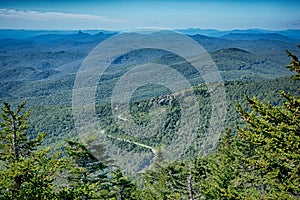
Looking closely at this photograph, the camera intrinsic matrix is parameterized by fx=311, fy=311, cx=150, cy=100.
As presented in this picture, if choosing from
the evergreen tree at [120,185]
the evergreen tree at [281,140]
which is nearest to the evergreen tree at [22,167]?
the evergreen tree at [281,140]

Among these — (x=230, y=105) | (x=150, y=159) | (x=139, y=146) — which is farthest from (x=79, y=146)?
(x=230, y=105)

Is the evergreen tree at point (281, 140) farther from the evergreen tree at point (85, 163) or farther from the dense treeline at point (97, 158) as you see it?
the evergreen tree at point (85, 163)

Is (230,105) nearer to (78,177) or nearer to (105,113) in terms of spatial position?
(105,113)

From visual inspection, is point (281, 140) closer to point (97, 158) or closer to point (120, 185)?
point (97, 158)

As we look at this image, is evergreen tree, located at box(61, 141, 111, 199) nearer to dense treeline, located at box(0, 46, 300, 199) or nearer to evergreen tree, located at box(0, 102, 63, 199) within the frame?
dense treeline, located at box(0, 46, 300, 199)

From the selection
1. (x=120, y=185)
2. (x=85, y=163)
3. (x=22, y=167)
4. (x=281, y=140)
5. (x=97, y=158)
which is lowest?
(x=120, y=185)

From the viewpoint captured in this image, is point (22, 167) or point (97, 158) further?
point (97, 158)

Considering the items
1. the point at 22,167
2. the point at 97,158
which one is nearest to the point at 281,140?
the point at 22,167

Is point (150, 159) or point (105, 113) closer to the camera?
point (150, 159)

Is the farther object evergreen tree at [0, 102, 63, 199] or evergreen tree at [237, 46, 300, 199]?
evergreen tree at [0, 102, 63, 199]

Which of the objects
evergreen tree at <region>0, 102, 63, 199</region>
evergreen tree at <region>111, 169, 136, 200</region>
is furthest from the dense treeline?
evergreen tree at <region>111, 169, 136, 200</region>

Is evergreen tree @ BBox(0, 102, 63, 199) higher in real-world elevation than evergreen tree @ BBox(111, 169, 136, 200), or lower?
higher
